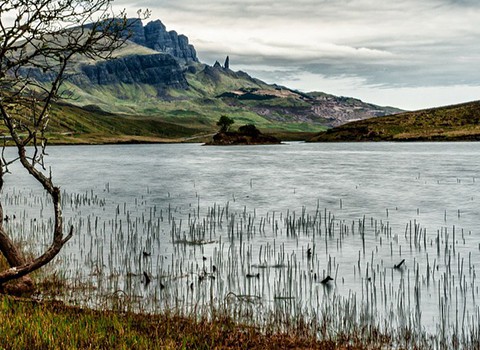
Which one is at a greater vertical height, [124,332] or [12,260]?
[12,260]

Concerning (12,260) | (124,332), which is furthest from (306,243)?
(124,332)

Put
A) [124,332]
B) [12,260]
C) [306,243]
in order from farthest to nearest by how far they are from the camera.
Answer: [306,243] < [12,260] < [124,332]

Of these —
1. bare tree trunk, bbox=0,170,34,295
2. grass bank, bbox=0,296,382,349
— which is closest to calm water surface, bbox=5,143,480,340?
bare tree trunk, bbox=0,170,34,295

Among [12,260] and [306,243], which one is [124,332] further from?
[306,243]

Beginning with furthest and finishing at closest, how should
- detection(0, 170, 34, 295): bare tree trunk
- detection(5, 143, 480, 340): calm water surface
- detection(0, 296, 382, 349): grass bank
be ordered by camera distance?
detection(5, 143, 480, 340): calm water surface < detection(0, 170, 34, 295): bare tree trunk < detection(0, 296, 382, 349): grass bank

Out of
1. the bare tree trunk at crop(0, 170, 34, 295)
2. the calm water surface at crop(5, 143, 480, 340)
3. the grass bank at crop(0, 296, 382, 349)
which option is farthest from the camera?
the calm water surface at crop(5, 143, 480, 340)

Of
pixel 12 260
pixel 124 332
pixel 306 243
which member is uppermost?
pixel 12 260

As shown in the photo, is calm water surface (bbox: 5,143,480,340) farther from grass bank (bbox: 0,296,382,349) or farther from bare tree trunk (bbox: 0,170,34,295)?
Result: grass bank (bbox: 0,296,382,349)

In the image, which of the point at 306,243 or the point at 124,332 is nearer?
the point at 124,332

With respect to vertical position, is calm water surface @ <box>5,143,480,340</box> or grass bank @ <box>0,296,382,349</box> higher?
grass bank @ <box>0,296,382,349</box>

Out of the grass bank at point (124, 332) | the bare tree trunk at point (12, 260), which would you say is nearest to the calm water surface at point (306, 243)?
the bare tree trunk at point (12, 260)

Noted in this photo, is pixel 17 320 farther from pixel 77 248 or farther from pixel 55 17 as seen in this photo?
pixel 77 248

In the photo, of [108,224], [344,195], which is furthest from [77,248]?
[344,195]

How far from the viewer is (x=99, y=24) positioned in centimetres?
1642
